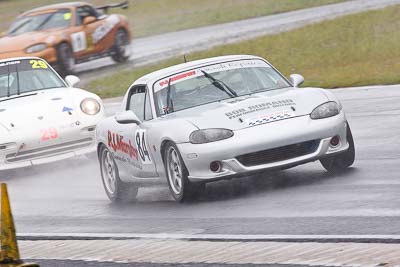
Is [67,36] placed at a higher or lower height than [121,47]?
higher

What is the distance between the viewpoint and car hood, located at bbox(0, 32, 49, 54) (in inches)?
1026

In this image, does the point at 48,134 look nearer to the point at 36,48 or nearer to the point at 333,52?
the point at 333,52

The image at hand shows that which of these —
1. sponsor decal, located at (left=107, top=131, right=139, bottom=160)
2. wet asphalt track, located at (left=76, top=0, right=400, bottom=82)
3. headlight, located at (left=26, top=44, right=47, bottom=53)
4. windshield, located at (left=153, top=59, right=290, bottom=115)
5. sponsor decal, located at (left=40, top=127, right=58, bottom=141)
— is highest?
windshield, located at (left=153, top=59, right=290, bottom=115)

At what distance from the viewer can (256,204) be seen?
9.62 meters

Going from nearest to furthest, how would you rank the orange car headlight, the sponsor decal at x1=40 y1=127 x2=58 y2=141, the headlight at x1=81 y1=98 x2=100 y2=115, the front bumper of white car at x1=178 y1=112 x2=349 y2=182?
the front bumper of white car at x1=178 y1=112 x2=349 y2=182 → the sponsor decal at x1=40 y1=127 x2=58 y2=141 → the headlight at x1=81 y1=98 x2=100 y2=115 → the orange car headlight

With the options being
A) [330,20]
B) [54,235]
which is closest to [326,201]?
[54,235]

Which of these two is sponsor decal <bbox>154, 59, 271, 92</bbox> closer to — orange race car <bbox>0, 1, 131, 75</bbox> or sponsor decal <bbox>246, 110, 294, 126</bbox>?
sponsor decal <bbox>246, 110, 294, 126</bbox>

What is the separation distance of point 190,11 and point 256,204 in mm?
34807

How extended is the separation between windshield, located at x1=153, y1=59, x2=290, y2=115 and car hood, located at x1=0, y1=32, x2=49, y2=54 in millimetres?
15081

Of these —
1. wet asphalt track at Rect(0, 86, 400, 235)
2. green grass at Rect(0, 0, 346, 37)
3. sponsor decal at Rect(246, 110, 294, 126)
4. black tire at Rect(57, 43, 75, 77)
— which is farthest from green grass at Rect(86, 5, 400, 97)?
green grass at Rect(0, 0, 346, 37)

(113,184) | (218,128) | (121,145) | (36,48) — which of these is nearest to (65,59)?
(36,48)

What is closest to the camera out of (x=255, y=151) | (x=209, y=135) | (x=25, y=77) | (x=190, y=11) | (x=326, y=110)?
(x=255, y=151)

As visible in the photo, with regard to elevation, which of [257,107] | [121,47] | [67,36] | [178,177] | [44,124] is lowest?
[121,47]

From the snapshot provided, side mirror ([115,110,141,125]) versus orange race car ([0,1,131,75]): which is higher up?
side mirror ([115,110,141,125])
